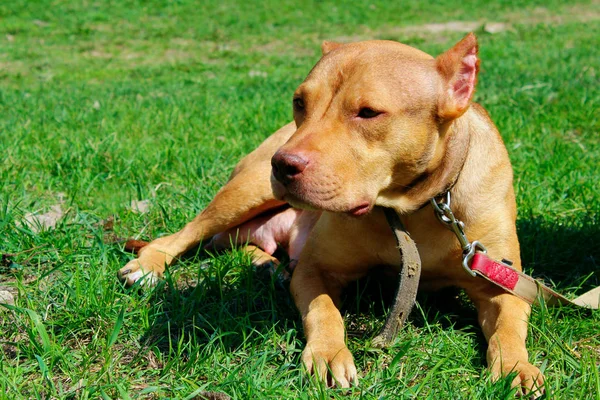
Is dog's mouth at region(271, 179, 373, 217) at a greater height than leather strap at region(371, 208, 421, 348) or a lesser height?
greater

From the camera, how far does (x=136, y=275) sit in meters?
3.17

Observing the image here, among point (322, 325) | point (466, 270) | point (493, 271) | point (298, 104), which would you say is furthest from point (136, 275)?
point (493, 271)

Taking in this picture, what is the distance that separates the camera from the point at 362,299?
3182mm

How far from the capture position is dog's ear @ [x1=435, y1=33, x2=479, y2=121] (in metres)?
2.58

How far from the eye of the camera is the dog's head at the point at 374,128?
2410 mm

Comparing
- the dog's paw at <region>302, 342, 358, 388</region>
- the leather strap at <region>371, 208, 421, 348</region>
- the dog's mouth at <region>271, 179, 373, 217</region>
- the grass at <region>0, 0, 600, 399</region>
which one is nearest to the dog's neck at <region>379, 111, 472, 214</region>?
the leather strap at <region>371, 208, 421, 348</region>

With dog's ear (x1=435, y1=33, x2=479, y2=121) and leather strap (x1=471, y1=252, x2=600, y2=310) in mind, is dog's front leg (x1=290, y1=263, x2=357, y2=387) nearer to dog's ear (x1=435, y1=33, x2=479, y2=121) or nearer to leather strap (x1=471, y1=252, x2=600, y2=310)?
leather strap (x1=471, y1=252, x2=600, y2=310)

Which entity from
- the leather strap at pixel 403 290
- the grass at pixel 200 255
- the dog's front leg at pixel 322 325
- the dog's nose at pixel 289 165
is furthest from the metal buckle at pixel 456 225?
the dog's nose at pixel 289 165

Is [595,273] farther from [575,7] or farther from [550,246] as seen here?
[575,7]

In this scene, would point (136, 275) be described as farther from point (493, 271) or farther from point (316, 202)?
point (493, 271)

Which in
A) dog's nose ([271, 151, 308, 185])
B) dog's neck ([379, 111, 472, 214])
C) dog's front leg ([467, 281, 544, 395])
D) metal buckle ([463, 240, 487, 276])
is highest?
dog's nose ([271, 151, 308, 185])

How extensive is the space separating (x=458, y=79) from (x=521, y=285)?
2.98ft

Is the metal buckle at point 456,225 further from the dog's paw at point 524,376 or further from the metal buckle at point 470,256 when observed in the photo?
the dog's paw at point 524,376

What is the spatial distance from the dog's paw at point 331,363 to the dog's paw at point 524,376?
52 centimetres
